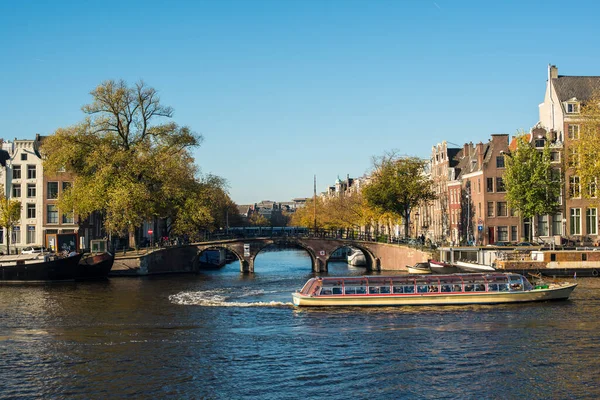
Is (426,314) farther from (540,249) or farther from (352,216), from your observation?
(352,216)

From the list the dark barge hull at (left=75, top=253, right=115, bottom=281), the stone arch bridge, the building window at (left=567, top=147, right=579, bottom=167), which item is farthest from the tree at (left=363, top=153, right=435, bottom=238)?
the dark barge hull at (left=75, top=253, right=115, bottom=281)

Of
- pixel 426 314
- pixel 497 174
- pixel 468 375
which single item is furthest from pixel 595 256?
pixel 468 375

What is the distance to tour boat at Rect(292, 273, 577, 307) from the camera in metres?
52.4

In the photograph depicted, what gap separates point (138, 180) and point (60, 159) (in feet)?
26.2

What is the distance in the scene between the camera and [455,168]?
10488 centimetres

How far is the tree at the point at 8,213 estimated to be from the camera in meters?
79.7

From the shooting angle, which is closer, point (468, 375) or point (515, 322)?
point (468, 375)

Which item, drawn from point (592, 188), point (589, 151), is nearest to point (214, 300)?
point (589, 151)

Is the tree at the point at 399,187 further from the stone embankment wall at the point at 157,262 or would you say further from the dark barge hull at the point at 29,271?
the dark barge hull at the point at 29,271

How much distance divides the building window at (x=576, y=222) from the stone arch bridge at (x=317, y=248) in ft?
62.0

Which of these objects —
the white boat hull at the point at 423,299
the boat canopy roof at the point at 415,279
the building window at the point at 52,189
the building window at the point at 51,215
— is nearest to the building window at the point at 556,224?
the white boat hull at the point at 423,299

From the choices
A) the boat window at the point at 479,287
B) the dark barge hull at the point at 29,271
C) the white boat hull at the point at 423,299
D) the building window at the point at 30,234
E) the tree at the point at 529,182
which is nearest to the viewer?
the white boat hull at the point at 423,299

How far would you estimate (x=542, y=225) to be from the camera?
8869 centimetres

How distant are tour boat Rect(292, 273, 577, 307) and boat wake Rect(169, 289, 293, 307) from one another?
292cm
